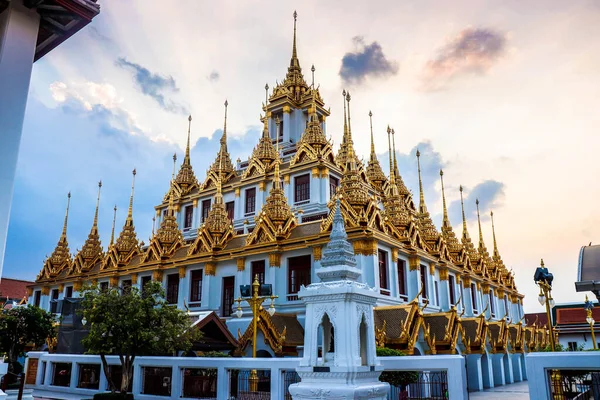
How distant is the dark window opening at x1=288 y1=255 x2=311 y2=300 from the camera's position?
23.9 metres

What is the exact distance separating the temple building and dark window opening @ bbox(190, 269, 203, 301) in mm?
57

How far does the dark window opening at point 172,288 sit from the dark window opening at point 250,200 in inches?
283

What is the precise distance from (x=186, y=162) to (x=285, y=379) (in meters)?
30.8

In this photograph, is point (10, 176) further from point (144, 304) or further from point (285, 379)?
point (144, 304)

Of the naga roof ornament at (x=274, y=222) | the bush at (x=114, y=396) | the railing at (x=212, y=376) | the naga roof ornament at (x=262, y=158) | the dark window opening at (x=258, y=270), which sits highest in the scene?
the naga roof ornament at (x=262, y=158)

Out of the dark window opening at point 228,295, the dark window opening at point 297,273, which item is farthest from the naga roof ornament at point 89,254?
the dark window opening at point 297,273

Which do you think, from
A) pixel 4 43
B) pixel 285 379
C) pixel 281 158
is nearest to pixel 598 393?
pixel 285 379

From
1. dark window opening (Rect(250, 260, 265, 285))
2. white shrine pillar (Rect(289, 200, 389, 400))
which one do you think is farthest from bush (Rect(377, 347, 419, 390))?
dark window opening (Rect(250, 260, 265, 285))

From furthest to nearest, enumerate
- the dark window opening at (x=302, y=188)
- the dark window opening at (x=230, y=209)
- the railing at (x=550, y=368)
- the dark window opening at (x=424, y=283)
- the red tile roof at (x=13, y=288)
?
the red tile roof at (x=13, y=288) < the dark window opening at (x=230, y=209) < the dark window opening at (x=302, y=188) < the dark window opening at (x=424, y=283) < the railing at (x=550, y=368)

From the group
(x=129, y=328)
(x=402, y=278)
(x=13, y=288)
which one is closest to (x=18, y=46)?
(x=129, y=328)

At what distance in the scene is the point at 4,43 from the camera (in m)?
8.92

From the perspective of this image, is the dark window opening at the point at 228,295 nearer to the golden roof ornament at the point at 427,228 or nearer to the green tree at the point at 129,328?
the green tree at the point at 129,328

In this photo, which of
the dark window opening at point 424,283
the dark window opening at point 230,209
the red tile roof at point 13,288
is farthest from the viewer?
the red tile roof at point 13,288

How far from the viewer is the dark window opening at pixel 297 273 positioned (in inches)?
939
